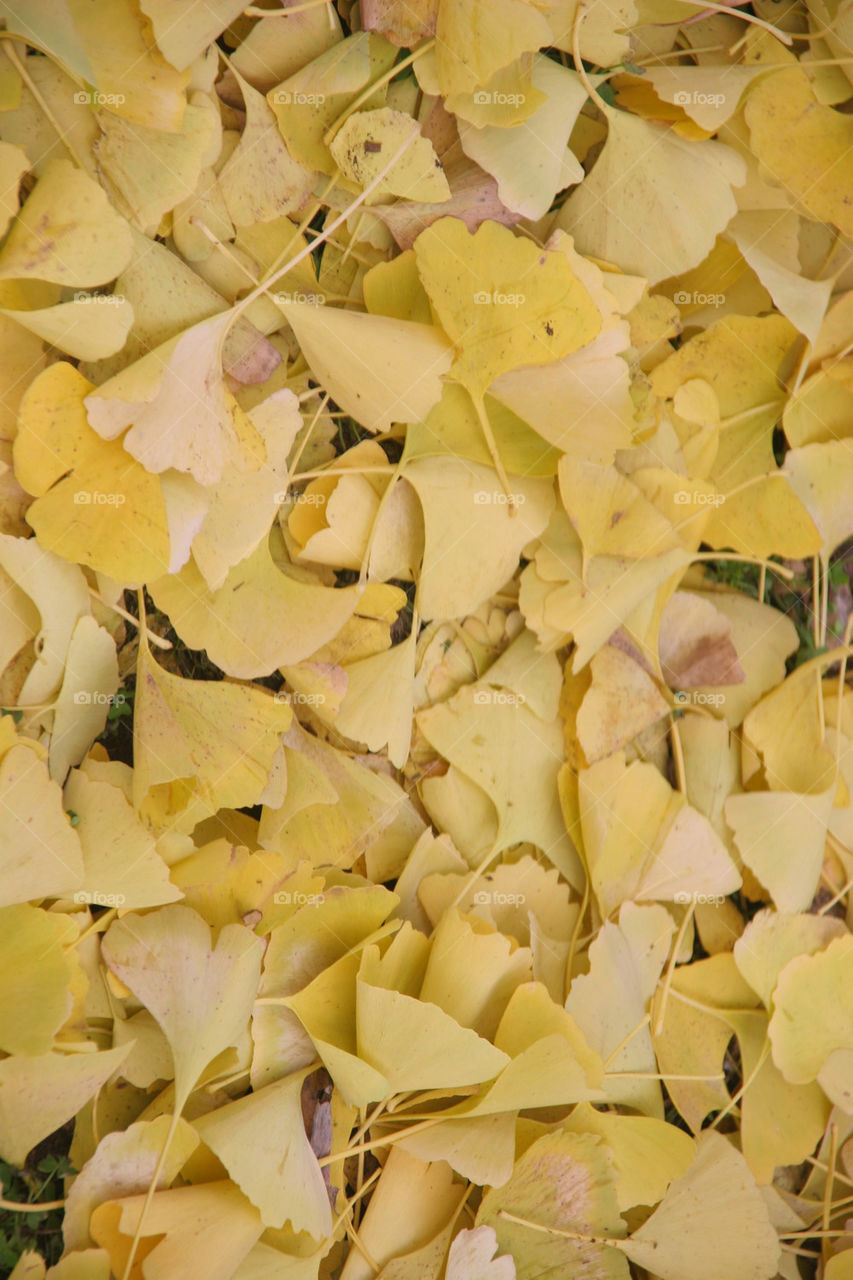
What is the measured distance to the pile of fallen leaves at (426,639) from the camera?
1.77 ft

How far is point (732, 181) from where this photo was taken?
628 mm

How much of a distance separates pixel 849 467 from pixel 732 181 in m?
0.22

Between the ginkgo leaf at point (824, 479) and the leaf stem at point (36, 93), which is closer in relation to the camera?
the leaf stem at point (36, 93)
